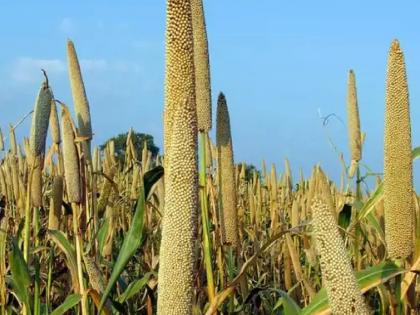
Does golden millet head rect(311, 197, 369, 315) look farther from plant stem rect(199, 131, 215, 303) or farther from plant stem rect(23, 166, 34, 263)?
plant stem rect(23, 166, 34, 263)

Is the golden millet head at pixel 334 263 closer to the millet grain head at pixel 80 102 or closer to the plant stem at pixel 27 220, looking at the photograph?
the plant stem at pixel 27 220

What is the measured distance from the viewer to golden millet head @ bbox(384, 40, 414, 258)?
2406 mm

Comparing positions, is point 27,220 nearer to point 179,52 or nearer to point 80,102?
point 80,102

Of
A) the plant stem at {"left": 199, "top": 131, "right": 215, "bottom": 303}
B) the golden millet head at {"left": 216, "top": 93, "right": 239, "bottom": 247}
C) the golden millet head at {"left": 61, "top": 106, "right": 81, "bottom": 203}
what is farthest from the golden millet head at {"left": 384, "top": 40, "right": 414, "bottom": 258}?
the golden millet head at {"left": 61, "top": 106, "right": 81, "bottom": 203}

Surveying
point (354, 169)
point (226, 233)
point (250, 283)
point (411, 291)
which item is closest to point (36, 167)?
point (226, 233)

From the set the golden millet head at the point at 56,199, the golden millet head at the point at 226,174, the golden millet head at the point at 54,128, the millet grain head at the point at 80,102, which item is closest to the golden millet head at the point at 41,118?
the millet grain head at the point at 80,102

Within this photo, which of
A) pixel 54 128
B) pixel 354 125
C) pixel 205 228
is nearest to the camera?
pixel 205 228

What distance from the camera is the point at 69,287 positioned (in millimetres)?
4332

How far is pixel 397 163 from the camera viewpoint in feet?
7.95

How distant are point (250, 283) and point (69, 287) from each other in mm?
1199

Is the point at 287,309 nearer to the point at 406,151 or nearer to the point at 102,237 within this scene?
the point at 406,151

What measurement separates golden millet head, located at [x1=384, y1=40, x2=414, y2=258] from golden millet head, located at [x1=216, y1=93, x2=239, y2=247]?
2.32 feet

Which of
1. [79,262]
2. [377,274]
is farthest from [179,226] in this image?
[79,262]

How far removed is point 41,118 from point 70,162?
196 mm
